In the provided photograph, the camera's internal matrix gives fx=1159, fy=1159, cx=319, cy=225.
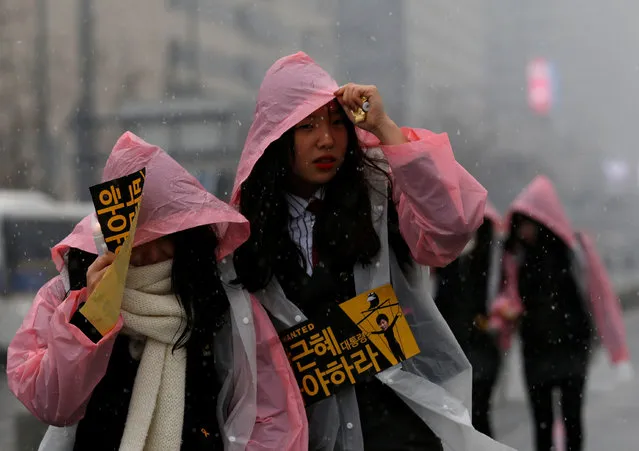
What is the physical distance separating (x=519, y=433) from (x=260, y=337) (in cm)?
474

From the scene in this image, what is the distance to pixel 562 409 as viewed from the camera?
16.3ft

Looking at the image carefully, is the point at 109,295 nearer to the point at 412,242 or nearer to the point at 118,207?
the point at 118,207

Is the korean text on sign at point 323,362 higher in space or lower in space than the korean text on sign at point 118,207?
lower

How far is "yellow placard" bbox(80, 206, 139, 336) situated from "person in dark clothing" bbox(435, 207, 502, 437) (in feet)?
9.25

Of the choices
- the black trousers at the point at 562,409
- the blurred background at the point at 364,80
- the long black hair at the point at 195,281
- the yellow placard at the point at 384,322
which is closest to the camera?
the long black hair at the point at 195,281

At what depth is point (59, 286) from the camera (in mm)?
2383

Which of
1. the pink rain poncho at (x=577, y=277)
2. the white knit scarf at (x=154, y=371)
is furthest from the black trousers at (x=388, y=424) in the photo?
the pink rain poncho at (x=577, y=277)

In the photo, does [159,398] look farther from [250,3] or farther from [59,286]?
[250,3]

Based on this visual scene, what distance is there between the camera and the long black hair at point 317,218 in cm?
238

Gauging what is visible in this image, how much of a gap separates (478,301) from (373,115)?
2.89 m

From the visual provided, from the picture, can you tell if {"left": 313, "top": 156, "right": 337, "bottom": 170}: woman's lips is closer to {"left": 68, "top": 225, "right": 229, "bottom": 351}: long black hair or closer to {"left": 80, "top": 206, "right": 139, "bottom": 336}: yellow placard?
{"left": 68, "top": 225, "right": 229, "bottom": 351}: long black hair

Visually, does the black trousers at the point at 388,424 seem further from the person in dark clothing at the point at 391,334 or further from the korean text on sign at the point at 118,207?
the korean text on sign at the point at 118,207

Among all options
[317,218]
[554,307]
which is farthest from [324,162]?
[554,307]

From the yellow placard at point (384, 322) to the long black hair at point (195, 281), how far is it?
Answer: 0.27 meters
